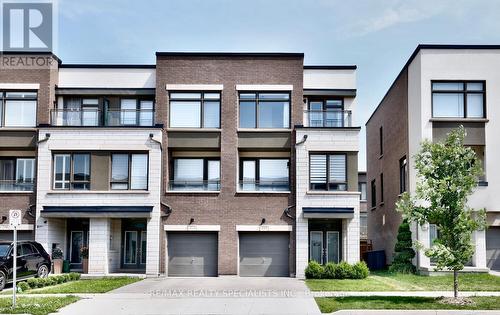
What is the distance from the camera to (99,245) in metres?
29.4

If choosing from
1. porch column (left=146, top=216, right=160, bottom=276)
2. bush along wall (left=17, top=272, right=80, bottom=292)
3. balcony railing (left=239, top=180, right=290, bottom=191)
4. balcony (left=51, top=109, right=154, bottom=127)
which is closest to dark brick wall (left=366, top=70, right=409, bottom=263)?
balcony railing (left=239, top=180, right=290, bottom=191)

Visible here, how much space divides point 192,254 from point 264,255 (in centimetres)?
335

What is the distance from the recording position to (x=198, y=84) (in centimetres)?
3081

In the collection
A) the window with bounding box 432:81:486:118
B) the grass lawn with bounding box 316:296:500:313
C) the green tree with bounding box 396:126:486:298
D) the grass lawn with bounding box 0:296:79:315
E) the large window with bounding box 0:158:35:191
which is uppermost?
the window with bounding box 432:81:486:118

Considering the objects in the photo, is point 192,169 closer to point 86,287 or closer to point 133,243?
point 133,243

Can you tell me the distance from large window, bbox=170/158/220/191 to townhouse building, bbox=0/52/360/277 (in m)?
0.05

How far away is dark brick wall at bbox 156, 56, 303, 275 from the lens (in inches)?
1182

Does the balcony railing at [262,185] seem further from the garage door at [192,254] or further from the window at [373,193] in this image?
the window at [373,193]

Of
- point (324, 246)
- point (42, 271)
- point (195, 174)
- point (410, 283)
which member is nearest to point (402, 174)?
point (324, 246)

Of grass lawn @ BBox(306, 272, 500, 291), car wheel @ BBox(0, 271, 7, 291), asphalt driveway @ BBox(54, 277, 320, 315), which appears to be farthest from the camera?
grass lawn @ BBox(306, 272, 500, 291)

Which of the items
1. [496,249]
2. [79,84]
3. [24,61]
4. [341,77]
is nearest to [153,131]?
[79,84]

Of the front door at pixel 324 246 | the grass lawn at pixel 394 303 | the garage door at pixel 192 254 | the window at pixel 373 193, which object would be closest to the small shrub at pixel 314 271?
the front door at pixel 324 246

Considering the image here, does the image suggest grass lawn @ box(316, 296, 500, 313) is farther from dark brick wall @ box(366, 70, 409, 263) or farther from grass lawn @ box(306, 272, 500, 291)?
dark brick wall @ box(366, 70, 409, 263)

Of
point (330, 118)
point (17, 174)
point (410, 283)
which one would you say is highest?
point (330, 118)
